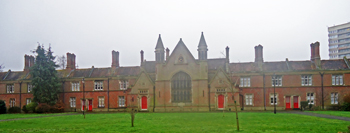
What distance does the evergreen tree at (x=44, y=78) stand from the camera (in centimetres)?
5372

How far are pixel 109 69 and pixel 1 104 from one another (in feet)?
63.9

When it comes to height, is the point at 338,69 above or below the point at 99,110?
above

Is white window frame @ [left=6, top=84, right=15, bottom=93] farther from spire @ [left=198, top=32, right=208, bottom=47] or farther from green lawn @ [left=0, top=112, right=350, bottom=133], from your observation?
spire @ [left=198, top=32, right=208, bottom=47]

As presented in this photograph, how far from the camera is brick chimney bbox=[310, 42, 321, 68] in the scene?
50.7 metres

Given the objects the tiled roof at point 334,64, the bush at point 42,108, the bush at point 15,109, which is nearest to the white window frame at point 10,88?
the bush at point 15,109

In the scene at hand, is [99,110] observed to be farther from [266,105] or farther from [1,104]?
[266,105]

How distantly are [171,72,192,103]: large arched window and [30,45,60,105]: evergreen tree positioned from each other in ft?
71.0

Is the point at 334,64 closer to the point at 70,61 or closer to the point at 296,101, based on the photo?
the point at 296,101

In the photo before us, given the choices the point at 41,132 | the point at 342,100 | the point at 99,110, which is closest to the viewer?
the point at 41,132

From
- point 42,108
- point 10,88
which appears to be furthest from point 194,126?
point 10,88

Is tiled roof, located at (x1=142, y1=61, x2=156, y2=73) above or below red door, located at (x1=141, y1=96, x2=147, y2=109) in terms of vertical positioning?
above

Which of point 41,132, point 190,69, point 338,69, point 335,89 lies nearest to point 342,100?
point 335,89

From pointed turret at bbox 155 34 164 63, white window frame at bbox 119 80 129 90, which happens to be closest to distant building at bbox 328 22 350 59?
pointed turret at bbox 155 34 164 63

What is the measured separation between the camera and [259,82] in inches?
2014
